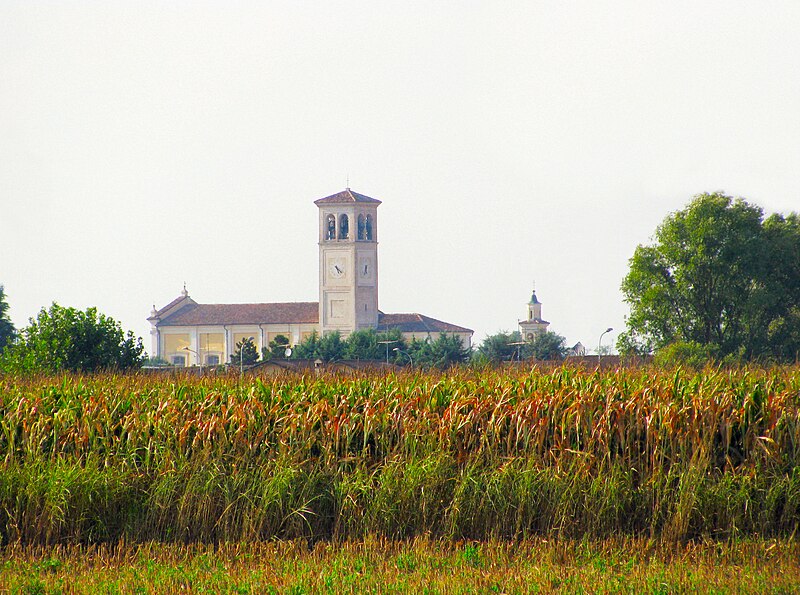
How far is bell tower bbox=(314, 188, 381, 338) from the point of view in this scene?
13438 centimetres

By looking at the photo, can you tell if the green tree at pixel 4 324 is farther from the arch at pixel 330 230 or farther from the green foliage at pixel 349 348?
the arch at pixel 330 230

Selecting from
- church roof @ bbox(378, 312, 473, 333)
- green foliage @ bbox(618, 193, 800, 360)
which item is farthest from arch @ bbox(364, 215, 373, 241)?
green foliage @ bbox(618, 193, 800, 360)

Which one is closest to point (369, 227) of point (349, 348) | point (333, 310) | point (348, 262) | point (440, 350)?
point (348, 262)

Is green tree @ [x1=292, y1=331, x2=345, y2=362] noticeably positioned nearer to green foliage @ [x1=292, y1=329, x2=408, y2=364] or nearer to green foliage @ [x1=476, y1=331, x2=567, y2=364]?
green foliage @ [x1=292, y1=329, x2=408, y2=364]

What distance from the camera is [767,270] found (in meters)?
55.1

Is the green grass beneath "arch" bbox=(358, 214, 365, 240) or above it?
beneath

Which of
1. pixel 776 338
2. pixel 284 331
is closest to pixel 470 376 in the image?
pixel 776 338

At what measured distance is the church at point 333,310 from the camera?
133875mm

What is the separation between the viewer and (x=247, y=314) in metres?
140

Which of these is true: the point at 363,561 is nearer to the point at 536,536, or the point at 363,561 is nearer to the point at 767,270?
the point at 536,536

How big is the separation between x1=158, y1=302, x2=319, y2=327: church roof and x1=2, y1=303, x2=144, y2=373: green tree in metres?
98.1

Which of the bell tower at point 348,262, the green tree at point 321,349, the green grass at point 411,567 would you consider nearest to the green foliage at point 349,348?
the green tree at point 321,349

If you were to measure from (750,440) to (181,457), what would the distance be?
6.07 meters

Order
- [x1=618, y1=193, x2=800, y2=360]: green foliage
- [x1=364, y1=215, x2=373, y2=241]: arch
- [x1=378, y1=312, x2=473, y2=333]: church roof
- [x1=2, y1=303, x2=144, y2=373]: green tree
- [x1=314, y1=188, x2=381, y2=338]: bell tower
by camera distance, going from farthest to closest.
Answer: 1. [x1=364, y1=215, x2=373, y2=241]: arch
2. [x1=314, y1=188, x2=381, y2=338]: bell tower
3. [x1=378, y1=312, x2=473, y2=333]: church roof
4. [x1=618, y1=193, x2=800, y2=360]: green foliage
5. [x1=2, y1=303, x2=144, y2=373]: green tree
